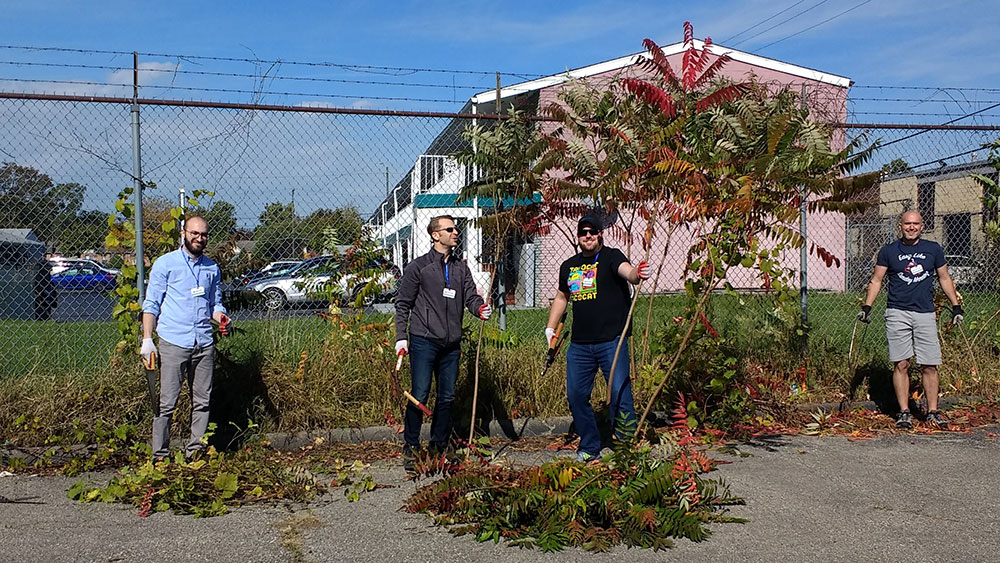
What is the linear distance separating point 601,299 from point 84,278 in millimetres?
4351

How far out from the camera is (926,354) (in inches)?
292

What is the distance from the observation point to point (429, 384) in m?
6.19

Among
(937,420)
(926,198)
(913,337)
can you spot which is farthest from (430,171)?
(926,198)

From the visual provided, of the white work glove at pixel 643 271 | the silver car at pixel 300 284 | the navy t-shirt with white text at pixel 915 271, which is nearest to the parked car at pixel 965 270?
the navy t-shirt with white text at pixel 915 271

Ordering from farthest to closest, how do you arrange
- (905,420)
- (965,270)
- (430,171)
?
(965,270) → (430,171) → (905,420)

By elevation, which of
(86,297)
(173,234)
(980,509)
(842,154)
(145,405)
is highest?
(842,154)

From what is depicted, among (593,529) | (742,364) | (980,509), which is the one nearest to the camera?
(593,529)

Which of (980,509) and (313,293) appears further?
(313,293)

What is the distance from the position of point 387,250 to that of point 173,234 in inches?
72.0

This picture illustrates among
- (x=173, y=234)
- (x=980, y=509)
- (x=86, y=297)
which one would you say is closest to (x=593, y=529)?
(x=980, y=509)

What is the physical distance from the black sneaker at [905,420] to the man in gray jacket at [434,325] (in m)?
4.06

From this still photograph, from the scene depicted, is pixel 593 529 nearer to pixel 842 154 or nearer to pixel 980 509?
pixel 980 509

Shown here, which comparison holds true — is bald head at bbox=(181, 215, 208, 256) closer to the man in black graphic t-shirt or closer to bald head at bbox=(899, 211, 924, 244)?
the man in black graphic t-shirt

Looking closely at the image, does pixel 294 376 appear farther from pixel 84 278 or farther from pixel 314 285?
pixel 84 278
